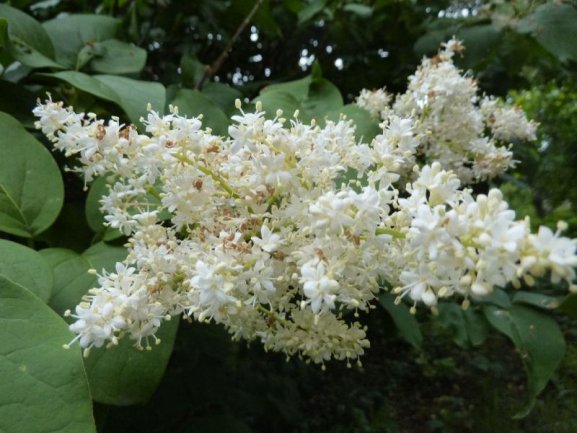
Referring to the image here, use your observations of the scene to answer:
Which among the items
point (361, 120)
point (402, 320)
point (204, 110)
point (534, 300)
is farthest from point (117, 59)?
point (534, 300)

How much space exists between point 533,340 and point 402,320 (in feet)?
1.14

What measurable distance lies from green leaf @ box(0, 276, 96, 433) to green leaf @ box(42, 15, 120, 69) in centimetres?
97

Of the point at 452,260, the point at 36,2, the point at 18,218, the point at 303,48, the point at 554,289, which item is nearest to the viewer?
the point at 452,260

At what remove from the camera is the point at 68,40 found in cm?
170

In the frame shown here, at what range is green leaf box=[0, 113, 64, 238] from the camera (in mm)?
1208

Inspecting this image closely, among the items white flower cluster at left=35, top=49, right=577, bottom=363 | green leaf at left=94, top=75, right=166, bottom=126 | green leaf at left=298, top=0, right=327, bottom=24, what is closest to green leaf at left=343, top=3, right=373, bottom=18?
green leaf at left=298, top=0, right=327, bottom=24

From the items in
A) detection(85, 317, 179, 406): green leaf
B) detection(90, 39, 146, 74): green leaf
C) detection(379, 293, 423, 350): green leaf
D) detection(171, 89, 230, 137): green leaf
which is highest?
detection(171, 89, 230, 137): green leaf

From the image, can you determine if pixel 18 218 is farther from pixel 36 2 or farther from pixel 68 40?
pixel 36 2

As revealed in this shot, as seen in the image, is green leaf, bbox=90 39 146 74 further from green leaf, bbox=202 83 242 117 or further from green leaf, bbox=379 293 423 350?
green leaf, bbox=379 293 423 350

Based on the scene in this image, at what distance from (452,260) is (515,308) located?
0.95 m

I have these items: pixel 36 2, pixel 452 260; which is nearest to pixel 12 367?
pixel 452 260

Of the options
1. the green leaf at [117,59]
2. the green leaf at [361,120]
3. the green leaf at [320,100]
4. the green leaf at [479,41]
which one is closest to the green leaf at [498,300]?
the green leaf at [361,120]

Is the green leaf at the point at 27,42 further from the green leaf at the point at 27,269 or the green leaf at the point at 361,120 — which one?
the green leaf at the point at 361,120

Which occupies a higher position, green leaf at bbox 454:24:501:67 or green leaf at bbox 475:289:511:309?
green leaf at bbox 454:24:501:67
